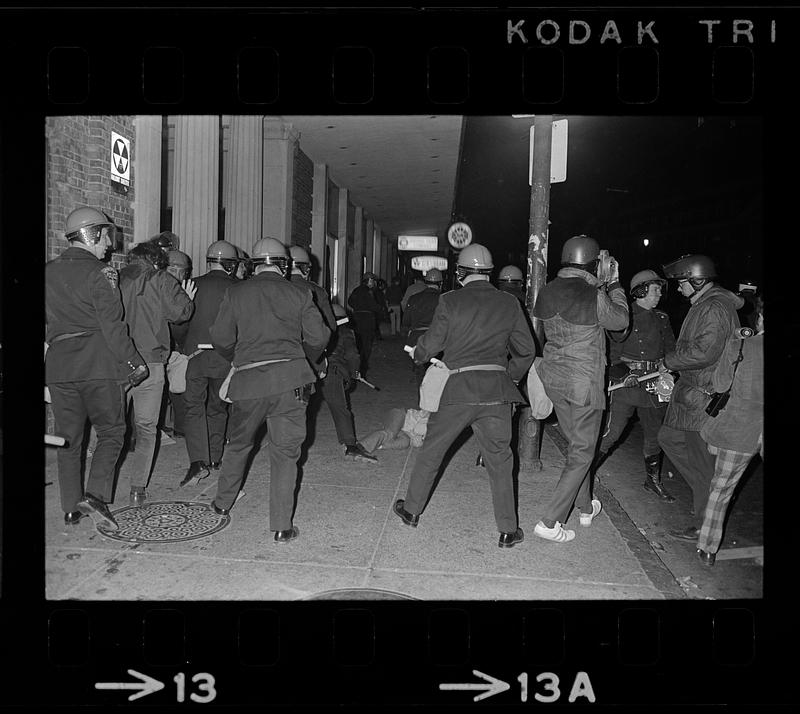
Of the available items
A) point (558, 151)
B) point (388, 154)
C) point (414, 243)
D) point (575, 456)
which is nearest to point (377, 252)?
point (414, 243)

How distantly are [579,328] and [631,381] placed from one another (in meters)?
1.38

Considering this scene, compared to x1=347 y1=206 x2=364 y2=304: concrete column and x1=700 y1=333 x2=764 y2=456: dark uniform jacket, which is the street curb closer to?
x1=700 y1=333 x2=764 y2=456: dark uniform jacket

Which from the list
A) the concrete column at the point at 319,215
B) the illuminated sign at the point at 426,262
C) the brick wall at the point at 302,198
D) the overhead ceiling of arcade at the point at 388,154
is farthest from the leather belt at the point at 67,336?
the illuminated sign at the point at 426,262

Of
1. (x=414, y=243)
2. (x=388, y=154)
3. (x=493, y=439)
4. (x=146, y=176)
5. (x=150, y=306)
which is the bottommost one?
(x=493, y=439)

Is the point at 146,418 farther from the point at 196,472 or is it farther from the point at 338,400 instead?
the point at 338,400

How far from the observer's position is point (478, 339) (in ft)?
15.7

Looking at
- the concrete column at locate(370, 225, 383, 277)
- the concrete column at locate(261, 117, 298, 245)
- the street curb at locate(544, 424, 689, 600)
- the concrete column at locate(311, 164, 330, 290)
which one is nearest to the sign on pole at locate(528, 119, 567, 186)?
the street curb at locate(544, 424, 689, 600)

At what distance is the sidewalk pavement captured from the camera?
13.4 feet

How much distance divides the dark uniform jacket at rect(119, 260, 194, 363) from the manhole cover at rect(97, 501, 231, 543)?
1.12 metres

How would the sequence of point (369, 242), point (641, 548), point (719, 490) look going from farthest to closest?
point (369, 242)
point (641, 548)
point (719, 490)

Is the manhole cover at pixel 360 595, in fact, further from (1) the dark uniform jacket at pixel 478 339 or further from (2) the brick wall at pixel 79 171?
(2) the brick wall at pixel 79 171

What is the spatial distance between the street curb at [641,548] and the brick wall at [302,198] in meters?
8.84

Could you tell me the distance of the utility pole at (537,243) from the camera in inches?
268
